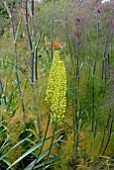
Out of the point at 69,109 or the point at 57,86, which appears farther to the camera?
the point at 69,109

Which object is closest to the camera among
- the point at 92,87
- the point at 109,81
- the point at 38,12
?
the point at 109,81

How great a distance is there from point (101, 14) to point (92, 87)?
483 mm

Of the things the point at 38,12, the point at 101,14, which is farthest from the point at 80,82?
the point at 38,12

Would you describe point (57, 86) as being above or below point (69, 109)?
above

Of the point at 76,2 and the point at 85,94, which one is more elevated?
the point at 76,2

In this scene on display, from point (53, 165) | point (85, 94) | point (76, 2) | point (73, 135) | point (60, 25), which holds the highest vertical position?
point (76, 2)

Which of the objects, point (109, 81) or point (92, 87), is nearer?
point (109, 81)

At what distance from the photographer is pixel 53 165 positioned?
93.0 inches

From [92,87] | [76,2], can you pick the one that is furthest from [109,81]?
[76,2]

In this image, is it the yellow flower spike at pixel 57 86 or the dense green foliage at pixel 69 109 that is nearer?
the yellow flower spike at pixel 57 86

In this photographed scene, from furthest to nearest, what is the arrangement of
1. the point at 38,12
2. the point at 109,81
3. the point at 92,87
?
1. the point at 38,12
2. the point at 92,87
3. the point at 109,81

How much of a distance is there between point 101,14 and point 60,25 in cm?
51

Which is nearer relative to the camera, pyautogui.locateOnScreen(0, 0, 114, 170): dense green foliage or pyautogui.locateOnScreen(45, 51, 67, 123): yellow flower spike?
pyautogui.locateOnScreen(45, 51, 67, 123): yellow flower spike

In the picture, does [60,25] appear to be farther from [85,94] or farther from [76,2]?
[85,94]
